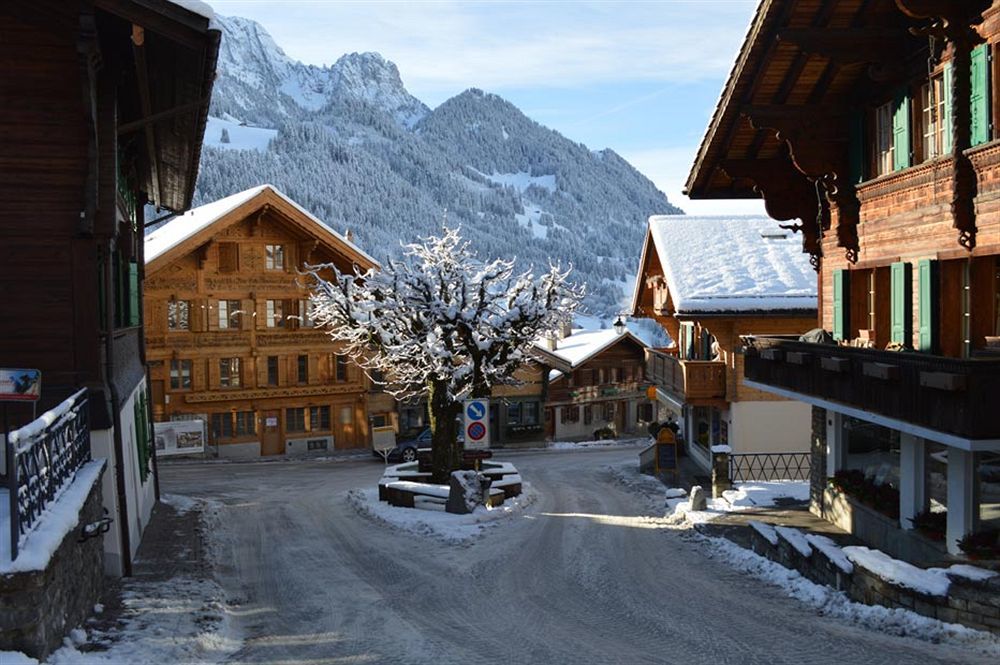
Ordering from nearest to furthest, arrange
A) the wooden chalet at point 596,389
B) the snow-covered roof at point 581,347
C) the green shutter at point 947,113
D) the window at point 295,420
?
the green shutter at point 947,113 < the window at point 295,420 < the snow-covered roof at point 581,347 < the wooden chalet at point 596,389

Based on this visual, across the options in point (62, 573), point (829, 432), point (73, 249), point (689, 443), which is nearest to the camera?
point (62, 573)

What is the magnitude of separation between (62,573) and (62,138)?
7383mm

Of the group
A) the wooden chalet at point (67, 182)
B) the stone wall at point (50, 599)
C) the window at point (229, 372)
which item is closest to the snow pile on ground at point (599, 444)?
the window at point (229, 372)

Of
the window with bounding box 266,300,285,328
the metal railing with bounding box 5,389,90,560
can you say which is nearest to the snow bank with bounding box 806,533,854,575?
the metal railing with bounding box 5,389,90,560

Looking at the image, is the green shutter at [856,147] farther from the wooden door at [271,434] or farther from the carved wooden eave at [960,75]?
the wooden door at [271,434]

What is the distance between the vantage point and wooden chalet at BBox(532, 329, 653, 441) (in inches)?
1983

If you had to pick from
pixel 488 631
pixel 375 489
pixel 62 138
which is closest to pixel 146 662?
pixel 488 631

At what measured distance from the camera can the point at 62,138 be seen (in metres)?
14.0

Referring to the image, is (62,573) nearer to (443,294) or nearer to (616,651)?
(616,651)

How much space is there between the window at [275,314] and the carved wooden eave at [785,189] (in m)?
26.0

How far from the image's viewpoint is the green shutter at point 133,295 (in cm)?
2025

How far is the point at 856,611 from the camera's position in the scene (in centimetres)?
1224

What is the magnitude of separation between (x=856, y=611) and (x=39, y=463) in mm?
9882

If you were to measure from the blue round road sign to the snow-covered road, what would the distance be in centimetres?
264
